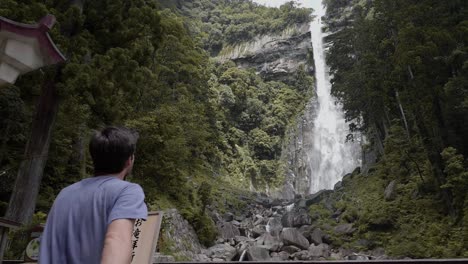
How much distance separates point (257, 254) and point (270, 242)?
→ 2.26 m

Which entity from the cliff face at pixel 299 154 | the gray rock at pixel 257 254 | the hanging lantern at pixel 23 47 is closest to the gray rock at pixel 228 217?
the gray rock at pixel 257 254

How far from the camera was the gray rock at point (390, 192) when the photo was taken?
14844 millimetres

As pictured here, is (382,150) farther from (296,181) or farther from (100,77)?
(100,77)

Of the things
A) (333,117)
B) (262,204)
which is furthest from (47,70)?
(333,117)

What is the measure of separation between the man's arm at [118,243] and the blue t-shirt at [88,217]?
0.9 inches

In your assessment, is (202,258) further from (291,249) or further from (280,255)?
(291,249)

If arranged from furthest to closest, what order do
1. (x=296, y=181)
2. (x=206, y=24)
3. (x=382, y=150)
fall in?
(x=206, y=24) < (x=296, y=181) < (x=382, y=150)

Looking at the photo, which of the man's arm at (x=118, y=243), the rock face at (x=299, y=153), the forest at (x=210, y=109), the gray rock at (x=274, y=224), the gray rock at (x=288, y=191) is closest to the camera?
the man's arm at (x=118, y=243)

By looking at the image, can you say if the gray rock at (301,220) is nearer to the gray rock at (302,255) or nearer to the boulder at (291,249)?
the boulder at (291,249)

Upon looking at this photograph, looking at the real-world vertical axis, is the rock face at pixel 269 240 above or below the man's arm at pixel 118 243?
above

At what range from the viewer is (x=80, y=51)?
647 cm

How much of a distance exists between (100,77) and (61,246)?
5544 millimetres

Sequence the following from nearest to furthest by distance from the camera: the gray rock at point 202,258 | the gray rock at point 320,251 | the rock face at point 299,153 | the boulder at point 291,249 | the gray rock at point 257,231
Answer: the gray rock at point 202,258, the gray rock at point 320,251, the boulder at point 291,249, the gray rock at point 257,231, the rock face at point 299,153

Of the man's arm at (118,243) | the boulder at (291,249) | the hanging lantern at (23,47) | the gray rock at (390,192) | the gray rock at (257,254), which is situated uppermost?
the gray rock at (390,192)
